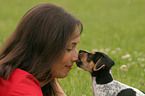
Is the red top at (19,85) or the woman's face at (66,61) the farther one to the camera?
the woman's face at (66,61)

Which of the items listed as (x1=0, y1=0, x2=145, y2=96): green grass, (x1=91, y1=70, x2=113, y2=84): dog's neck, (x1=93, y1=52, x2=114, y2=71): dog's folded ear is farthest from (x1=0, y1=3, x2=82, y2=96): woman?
(x1=91, y1=70, x2=113, y2=84): dog's neck

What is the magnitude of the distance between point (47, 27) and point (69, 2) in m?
13.5

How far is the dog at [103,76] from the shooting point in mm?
3338

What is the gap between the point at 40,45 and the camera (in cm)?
283

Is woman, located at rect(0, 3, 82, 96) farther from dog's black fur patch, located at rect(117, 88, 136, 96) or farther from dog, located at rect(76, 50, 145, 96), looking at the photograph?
dog's black fur patch, located at rect(117, 88, 136, 96)

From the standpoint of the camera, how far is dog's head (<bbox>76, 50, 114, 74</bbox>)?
3.41 m

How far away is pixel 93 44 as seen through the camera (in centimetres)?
817

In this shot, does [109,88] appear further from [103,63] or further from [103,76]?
[103,63]

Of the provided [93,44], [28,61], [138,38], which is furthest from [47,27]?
[138,38]

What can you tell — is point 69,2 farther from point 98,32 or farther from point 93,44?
point 93,44

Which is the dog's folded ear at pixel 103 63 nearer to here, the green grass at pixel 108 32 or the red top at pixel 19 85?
the green grass at pixel 108 32

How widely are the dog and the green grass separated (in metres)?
0.56

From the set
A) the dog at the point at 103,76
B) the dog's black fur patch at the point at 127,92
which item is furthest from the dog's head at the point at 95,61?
the dog's black fur patch at the point at 127,92

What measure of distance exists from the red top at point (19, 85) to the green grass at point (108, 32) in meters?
1.03
